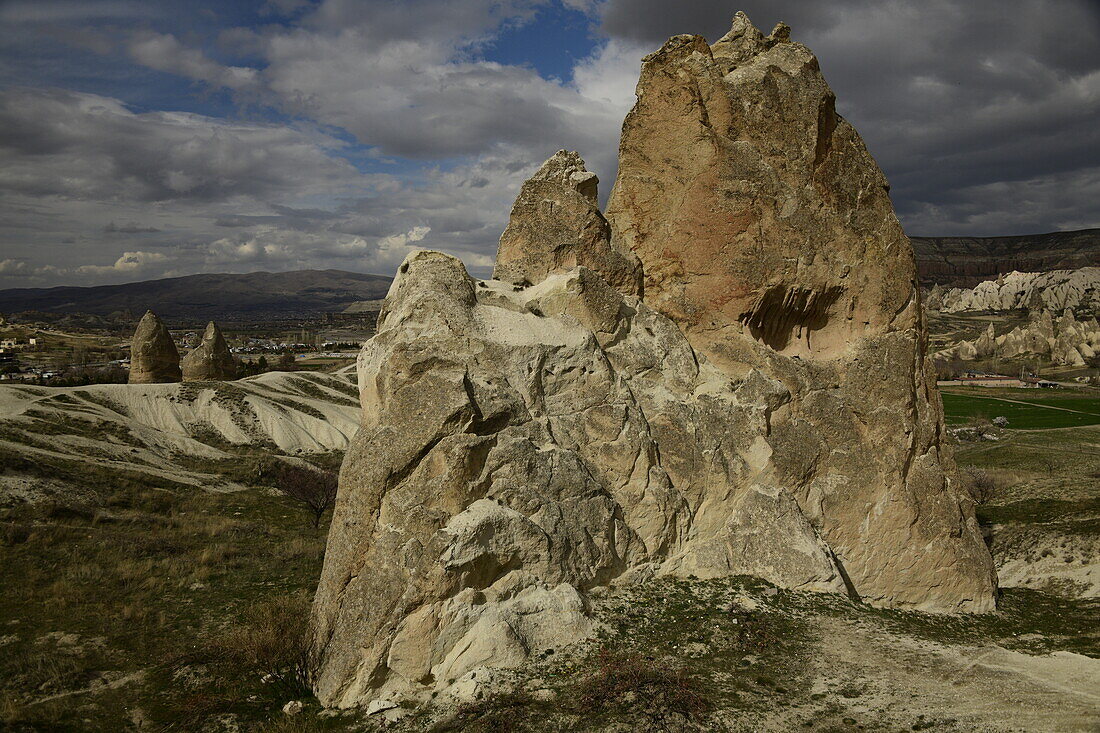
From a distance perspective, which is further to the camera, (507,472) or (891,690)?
(507,472)

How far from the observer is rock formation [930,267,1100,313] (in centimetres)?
14850

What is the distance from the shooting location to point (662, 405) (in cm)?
1180

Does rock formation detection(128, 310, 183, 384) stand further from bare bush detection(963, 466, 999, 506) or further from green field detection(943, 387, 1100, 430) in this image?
green field detection(943, 387, 1100, 430)

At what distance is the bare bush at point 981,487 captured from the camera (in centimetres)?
2522

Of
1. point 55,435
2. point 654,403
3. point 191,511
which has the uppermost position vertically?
point 654,403

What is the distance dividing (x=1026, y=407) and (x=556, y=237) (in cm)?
7243

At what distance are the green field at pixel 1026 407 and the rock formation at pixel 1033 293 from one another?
79707mm

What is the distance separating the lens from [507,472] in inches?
389

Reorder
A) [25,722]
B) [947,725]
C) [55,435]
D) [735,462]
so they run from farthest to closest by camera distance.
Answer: [55,435] → [735,462] → [25,722] → [947,725]

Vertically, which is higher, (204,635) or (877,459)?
(877,459)

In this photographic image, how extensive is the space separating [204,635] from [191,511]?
1283 cm

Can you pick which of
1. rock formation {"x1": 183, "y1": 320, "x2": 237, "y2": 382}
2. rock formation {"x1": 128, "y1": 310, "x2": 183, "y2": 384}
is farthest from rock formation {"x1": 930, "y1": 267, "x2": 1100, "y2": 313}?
rock formation {"x1": 128, "y1": 310, "x2": 183, "y2": 384}

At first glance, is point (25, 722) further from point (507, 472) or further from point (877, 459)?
point (877, 459)

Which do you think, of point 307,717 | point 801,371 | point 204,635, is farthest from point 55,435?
point 801,371
